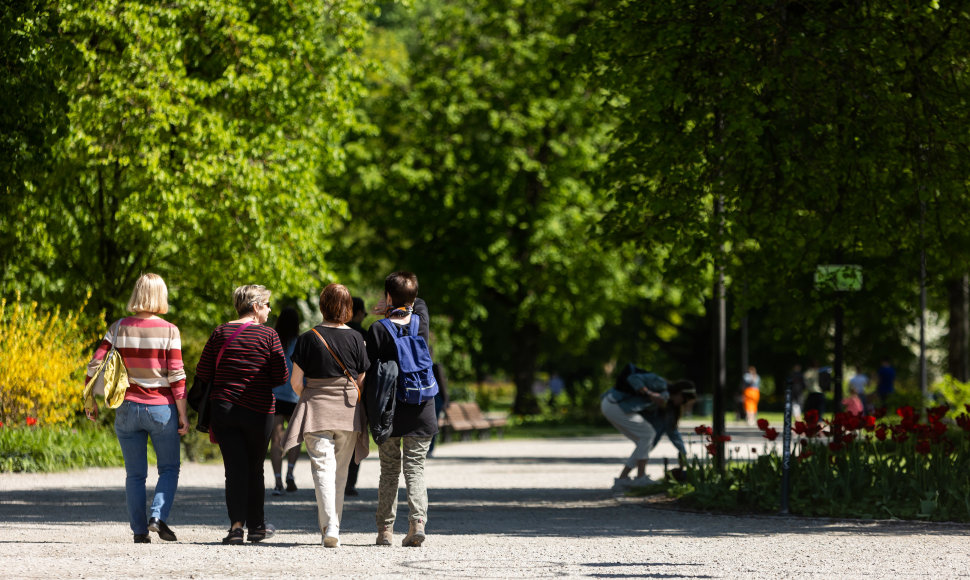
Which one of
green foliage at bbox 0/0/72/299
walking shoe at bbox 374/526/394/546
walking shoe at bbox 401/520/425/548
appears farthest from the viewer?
green foliage at bbox 0/0/72/299

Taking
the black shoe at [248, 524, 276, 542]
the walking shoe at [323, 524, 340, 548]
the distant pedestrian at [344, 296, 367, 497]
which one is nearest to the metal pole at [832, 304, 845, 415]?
the distant pedestrian at [344, 296, 367, 497]

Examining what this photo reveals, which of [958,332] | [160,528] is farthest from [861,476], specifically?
[958,332]

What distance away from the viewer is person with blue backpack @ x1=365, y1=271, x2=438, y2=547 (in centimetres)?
885

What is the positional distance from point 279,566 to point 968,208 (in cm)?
741

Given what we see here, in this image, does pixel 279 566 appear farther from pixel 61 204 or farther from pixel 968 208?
pixel 61 204

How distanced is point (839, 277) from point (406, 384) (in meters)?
5.55

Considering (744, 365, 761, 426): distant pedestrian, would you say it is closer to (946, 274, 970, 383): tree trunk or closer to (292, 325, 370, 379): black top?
(946, 274, 970, 383): tree trunk

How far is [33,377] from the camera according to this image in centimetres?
1698

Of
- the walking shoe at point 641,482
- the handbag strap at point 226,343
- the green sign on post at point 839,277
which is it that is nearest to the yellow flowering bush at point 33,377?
the walking shoe at point 641,482

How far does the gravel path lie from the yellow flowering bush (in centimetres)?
197

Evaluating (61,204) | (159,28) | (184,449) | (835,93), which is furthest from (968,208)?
(61,204)

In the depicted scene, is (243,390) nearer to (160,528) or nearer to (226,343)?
(226,343)

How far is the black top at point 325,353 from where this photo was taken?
8781mm

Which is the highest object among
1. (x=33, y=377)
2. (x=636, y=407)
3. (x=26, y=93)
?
(x=26, y=93)
